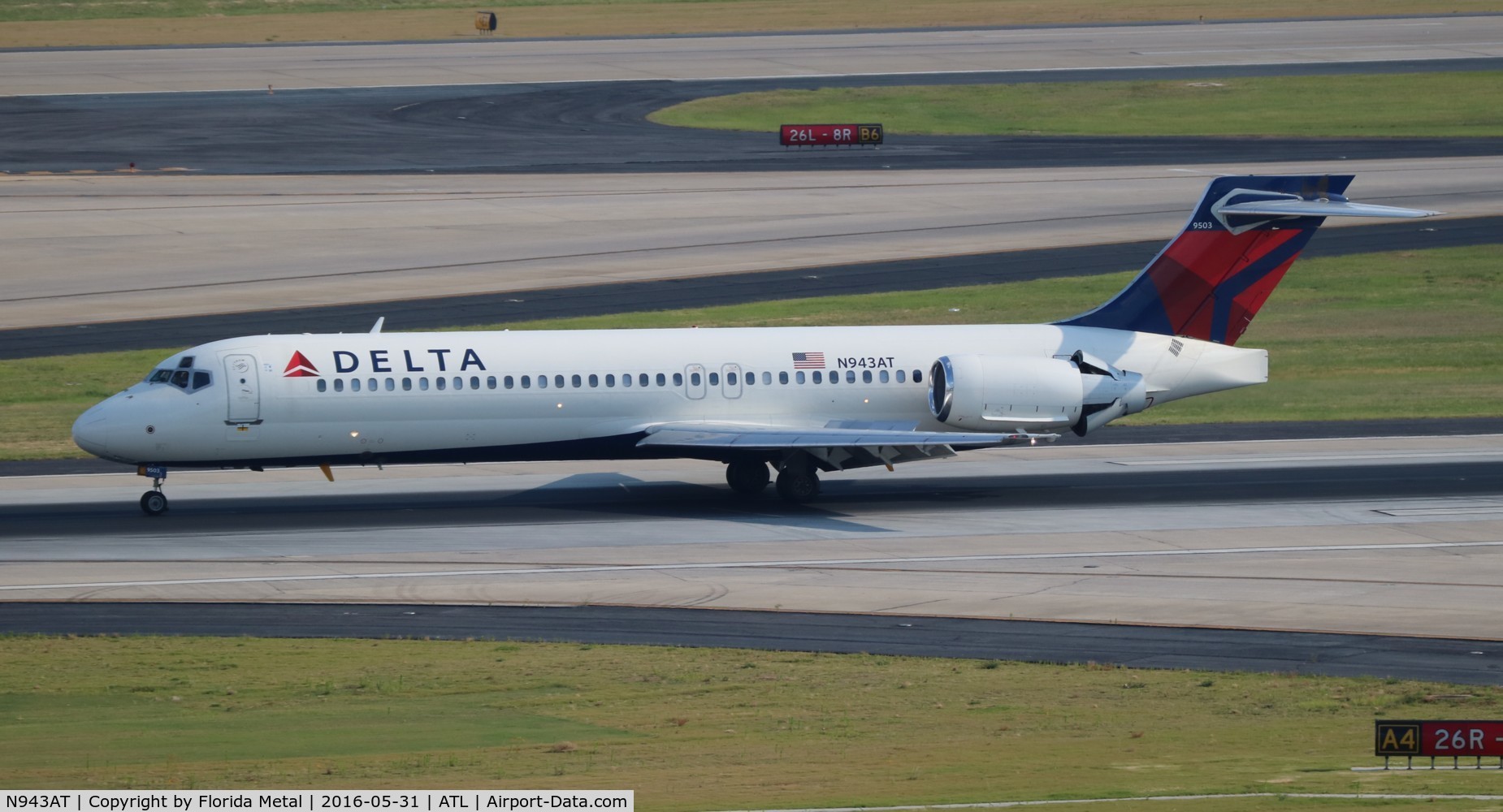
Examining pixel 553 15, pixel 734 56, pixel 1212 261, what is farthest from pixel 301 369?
pixel 553 15

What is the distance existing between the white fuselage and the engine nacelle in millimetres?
230

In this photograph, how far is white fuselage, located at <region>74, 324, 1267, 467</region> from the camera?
3612 cm

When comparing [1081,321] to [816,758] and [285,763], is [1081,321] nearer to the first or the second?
[816,758]

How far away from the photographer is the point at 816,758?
20500mm

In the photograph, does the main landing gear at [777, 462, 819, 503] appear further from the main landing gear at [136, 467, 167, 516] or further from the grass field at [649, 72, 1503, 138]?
the grass field at [649, 72, 1503, 138]

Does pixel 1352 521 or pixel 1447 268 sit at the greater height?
pixel 1447 268

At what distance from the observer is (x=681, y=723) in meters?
22.6

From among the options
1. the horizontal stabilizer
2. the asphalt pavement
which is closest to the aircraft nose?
the asphalt pavement

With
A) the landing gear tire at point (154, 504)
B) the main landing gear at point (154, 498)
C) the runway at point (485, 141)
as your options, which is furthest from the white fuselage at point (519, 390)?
the runway at point (485, 141)

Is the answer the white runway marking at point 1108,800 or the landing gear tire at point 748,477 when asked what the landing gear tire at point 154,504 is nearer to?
the landing gear tire at point 748,477

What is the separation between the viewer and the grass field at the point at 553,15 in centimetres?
12156

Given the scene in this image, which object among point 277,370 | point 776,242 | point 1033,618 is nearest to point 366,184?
point 776,242

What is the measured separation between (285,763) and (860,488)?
2167 centimetres

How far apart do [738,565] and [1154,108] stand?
6574 cm
